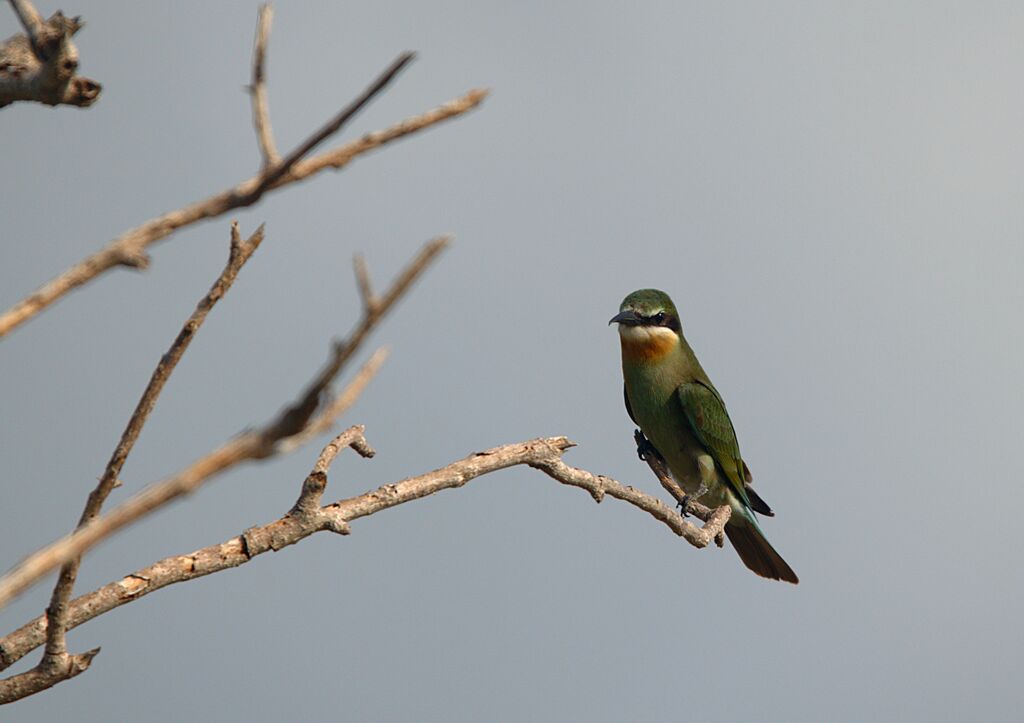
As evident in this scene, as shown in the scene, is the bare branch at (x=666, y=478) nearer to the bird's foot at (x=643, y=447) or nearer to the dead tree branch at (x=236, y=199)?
the bird's foot at (x=643, y=447)

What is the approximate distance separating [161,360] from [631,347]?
3908 millimetres

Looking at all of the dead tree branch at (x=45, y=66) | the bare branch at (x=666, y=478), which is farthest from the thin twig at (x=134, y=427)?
the bare branch at (x=666, y=478)

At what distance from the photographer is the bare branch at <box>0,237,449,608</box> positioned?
138 centimetres

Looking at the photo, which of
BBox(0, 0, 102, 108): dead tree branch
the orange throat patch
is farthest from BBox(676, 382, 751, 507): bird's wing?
BBox(0, 0, 102, 108): dead tree branch

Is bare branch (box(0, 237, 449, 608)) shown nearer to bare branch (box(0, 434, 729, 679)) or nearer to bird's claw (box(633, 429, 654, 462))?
bare branch (box(0, 434, 729, 679))

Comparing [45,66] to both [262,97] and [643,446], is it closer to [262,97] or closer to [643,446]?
[262,97]

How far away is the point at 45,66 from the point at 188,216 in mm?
802

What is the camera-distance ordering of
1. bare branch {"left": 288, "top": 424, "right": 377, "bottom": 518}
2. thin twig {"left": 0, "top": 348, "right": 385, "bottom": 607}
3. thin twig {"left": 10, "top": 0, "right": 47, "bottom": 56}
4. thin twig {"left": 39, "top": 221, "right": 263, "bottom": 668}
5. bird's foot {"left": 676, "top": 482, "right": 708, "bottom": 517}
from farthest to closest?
bird's foot {"left": 676, "top": 482, "right": 708, "bottom": 517} < bare branch {"left": 288, "top": 424, "right": 377, "bottom": 518} < thin twig {"left": 39, "top": 221, "right": 263, "bottom": 668} < thin twig {"left": 10, "top": 0, "right": 47, "bottom": 56} < thin twig {"left": 0, "top": 348, "right": 385, "bottom": 607}

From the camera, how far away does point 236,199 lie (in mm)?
1681

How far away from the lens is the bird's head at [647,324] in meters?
6.36

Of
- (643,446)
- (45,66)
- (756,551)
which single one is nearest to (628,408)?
(643,446)

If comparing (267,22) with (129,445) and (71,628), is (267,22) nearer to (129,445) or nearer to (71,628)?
(129,445)

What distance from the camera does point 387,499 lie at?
3348 mm

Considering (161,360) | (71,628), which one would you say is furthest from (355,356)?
(71,628)
